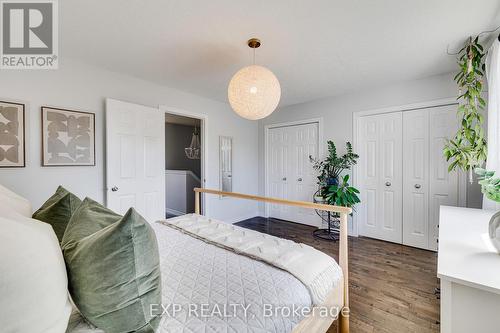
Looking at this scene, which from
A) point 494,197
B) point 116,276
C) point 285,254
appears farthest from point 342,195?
point 116,276

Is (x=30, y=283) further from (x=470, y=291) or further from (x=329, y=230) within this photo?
(x=329, y=230)

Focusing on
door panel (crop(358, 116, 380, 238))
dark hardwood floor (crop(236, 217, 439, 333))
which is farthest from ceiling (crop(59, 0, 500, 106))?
dark hardwood floor (crop(236, 217, 439, 333))

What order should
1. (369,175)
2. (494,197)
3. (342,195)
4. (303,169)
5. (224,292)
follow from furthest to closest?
(303,169) < (369,175) < (342,195) < (494,197) < (224,292)

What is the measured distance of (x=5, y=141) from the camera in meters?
1.99

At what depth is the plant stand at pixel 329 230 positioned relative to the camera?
3414 mm

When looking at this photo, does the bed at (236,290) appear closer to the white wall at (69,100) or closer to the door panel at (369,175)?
the white wall at (69,100)

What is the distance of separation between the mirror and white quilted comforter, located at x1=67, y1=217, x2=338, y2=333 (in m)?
2.61

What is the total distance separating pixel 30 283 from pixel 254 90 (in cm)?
162

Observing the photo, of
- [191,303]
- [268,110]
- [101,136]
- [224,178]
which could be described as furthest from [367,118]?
[101,136]

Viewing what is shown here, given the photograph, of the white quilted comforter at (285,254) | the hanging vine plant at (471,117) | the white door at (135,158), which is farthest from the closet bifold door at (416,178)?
the white door at (135,158)

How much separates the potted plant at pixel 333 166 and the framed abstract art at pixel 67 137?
320 centimetres

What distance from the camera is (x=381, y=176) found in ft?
10.8

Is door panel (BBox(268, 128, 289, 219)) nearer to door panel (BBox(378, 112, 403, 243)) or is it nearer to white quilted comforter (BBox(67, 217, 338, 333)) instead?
door panel (BBox(378, 112, 403, 243))

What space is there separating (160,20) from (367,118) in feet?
10.1
